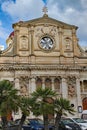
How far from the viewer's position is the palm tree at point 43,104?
27.9 meters

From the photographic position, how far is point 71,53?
50.2 m

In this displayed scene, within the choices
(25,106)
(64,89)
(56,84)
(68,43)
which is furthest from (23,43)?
(25,106)

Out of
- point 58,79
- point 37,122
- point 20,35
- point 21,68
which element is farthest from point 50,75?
point 37,122

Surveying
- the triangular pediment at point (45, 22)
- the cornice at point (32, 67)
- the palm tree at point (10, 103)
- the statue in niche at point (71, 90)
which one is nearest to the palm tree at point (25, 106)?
the palm tree at point (10, 103)

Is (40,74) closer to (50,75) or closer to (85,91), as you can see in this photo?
(50,75)

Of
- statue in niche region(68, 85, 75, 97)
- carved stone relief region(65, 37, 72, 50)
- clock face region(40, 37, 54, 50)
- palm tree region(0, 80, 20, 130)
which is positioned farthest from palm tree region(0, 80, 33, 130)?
carved stone relief region(65, 37, 72, 50)

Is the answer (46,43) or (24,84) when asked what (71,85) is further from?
(46,43)

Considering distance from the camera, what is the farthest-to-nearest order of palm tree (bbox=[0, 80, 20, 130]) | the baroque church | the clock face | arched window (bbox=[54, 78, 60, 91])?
the clock face → arched window (bbox=[54, 78, 60, 91]) → the baroque church → palm tree (bbox=[0, 80, 20, 130])

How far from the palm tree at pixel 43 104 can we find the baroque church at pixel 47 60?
16806 millimetres

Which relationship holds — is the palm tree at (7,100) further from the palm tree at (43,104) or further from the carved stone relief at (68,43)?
the carved stone relief at (68,43)

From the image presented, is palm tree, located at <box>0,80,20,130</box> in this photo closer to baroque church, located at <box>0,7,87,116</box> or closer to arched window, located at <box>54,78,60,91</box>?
baroque church, located at <box>0,7,87,116</box>

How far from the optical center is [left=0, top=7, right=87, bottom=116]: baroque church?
155ft

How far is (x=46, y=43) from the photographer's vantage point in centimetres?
5047

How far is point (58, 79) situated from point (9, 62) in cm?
779
